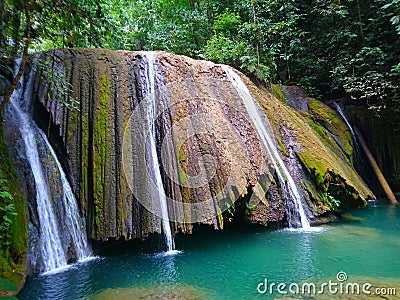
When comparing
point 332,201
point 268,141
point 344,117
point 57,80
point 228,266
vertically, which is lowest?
point 228,266

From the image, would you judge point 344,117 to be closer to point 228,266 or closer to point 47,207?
point 228,266

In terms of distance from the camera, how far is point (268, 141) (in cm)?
695

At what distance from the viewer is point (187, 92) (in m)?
6.37

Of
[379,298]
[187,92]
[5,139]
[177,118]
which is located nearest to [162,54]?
[187,92]

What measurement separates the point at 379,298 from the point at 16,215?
14.6 feet

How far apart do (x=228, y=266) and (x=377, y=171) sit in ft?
24.9

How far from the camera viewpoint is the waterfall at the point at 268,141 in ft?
21.4

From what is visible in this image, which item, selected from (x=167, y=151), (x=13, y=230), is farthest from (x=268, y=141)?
(x=13, y=230)

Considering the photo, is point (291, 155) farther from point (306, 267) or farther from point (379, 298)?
point (379, 298)

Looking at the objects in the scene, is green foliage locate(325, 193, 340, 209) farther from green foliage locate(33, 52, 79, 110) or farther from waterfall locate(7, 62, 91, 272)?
green foliage locate(33, 52, 79, 110)

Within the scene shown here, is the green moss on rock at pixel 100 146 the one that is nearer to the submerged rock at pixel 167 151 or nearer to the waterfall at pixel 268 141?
the submerged rock at pixel 167 151

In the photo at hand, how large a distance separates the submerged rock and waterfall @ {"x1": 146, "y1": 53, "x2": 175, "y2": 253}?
0.07m

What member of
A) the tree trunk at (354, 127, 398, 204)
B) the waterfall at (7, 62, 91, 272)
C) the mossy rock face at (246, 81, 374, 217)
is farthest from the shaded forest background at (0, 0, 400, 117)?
the waterfall at (7, 62, 91, 272)

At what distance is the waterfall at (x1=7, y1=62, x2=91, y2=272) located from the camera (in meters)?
4.56
